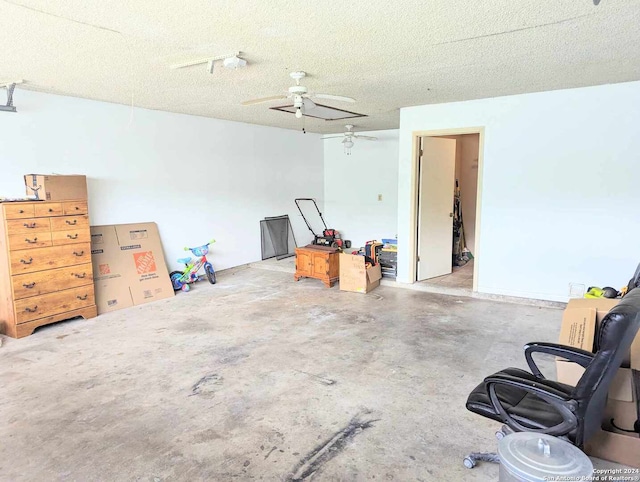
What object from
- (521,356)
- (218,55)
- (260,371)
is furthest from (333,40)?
(521,356)

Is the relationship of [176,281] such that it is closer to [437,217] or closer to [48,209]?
[48,209]

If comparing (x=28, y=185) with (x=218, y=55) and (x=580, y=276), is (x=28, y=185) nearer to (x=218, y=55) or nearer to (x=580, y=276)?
(x=218, y=55)

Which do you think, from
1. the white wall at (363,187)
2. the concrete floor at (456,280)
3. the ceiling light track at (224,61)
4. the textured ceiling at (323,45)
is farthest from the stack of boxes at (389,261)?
the ceiling light track at (224,61)

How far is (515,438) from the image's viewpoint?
1.77m

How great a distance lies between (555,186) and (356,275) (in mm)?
2583

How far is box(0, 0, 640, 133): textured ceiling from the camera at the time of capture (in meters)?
2.33

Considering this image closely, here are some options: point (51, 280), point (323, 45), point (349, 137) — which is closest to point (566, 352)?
point (323, 45)

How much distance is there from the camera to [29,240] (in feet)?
13.1

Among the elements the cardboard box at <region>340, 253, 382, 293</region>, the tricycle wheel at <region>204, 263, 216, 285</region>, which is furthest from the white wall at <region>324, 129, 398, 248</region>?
the tricycle wheel at <region>204, 263, 216, 285</region>

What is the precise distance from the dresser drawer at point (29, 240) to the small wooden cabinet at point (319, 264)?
3169 millimetres

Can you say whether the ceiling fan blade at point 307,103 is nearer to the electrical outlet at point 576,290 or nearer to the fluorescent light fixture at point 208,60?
the fluorescent light fixture at point 208,60

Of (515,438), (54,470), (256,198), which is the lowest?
(54,470)

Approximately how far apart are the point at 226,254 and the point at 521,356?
4.64 metres

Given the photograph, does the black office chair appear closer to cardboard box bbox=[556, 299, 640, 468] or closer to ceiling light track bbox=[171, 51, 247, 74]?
cardboard box bbox=[556, 299, 640, 468]
